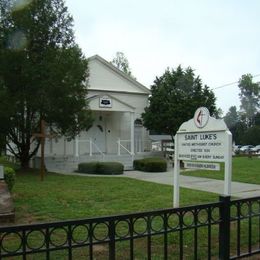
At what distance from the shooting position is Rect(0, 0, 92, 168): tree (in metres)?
19.5

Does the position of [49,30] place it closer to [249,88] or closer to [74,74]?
[74,74]

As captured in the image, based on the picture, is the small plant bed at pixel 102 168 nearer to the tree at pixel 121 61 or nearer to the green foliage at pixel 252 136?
the tree at pixel 121 61

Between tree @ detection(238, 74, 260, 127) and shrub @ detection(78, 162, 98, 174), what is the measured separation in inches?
3147

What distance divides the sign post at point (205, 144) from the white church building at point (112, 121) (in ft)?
53.8

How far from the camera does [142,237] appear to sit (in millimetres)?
4676

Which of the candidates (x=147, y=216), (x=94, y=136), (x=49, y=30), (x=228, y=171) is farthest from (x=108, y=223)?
(x=94, y=136)

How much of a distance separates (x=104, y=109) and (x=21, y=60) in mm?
7997

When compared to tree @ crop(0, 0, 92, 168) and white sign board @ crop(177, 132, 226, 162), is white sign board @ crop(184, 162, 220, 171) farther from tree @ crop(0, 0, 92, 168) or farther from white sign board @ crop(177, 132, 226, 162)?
tree @ crop(0, 0, 92, 168)

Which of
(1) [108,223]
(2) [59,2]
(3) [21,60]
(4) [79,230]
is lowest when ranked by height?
(4) [79,230]

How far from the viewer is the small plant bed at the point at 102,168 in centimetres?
2139

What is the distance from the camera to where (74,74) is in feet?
66.4

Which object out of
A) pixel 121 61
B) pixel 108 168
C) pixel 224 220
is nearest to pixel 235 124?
pixel 121 61

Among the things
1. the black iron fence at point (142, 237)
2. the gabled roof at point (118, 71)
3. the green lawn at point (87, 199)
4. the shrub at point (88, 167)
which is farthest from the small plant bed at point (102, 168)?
the black iron fence at point (142, 237)

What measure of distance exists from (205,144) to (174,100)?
21629 mm
